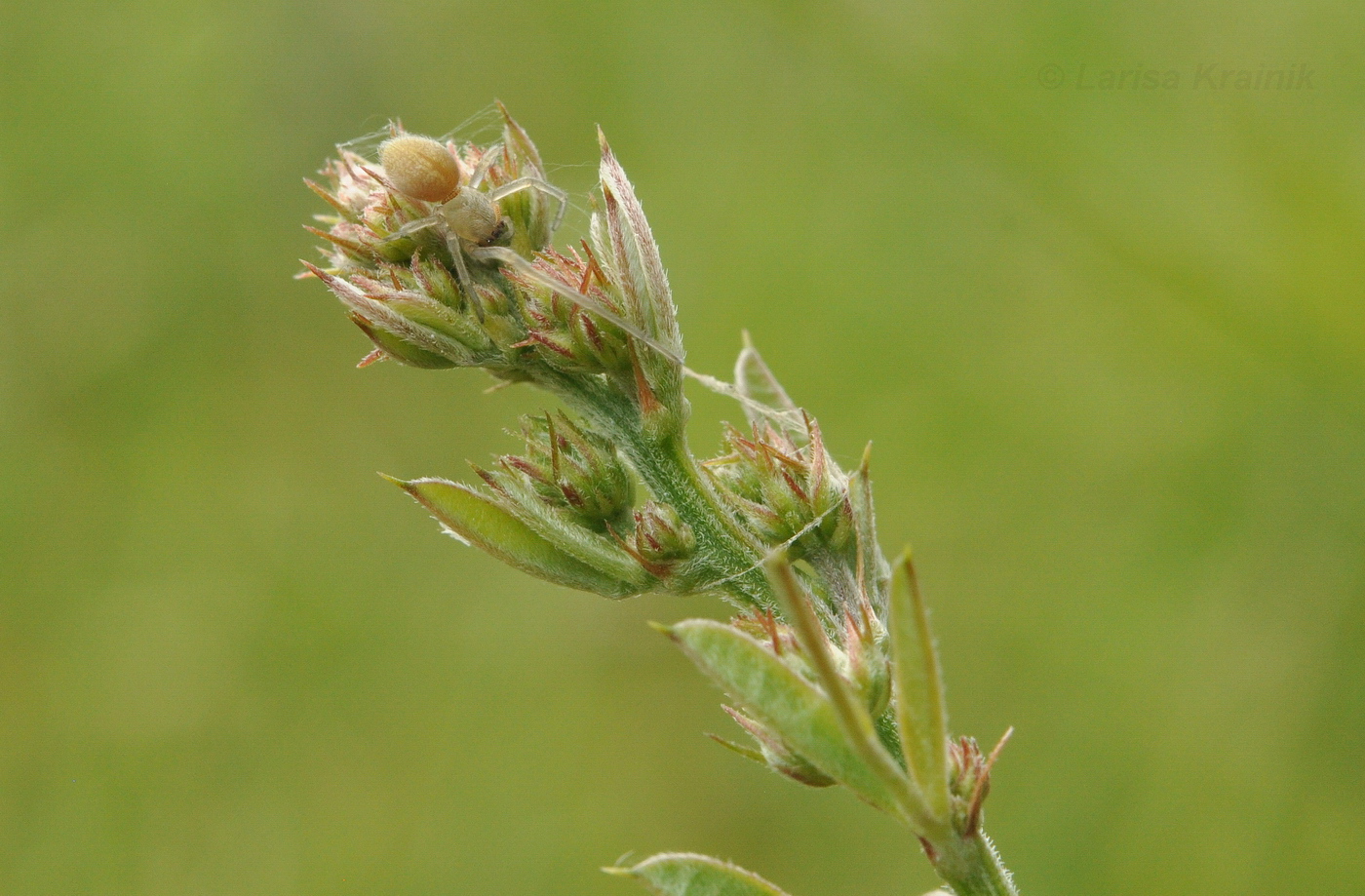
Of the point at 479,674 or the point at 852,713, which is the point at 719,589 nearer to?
the point at 852,713

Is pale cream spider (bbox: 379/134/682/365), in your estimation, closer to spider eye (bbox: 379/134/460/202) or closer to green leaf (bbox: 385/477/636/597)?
spider eye (bbox: 379/134/460/202)

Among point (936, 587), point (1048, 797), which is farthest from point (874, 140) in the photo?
point (1048, 797)

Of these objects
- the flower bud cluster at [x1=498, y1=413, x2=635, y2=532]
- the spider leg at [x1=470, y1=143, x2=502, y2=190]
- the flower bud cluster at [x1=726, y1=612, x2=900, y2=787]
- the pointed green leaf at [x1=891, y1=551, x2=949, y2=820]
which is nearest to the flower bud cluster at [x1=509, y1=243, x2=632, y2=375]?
the flower bud cluster at [x1=498, y1=413, x2=635, y2=532]

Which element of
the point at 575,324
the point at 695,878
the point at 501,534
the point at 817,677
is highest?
the point at 575,324

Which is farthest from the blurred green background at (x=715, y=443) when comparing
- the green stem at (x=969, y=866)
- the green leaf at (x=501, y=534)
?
the green leaf at (x=501, y=534)

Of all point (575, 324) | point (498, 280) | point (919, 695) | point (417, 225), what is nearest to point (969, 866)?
point (919, 695)

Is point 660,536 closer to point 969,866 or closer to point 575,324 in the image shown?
point 575,324
